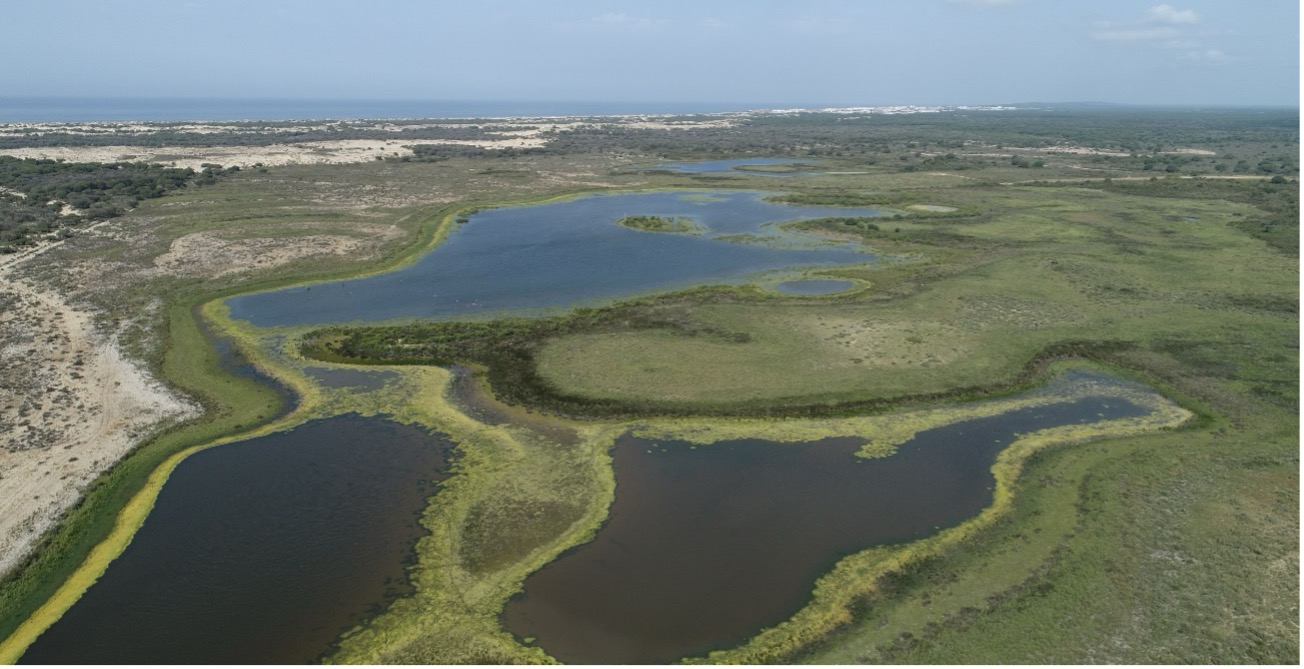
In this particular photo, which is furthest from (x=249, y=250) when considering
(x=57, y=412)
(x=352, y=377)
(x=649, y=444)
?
(x=649, y=444)

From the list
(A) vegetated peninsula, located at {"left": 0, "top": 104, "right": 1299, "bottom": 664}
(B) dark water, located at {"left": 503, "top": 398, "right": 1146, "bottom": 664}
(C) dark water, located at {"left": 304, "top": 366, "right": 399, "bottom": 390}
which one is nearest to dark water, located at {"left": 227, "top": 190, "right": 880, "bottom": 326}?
(A) vegetated peninsula, located at {"left": 0, "top": 104, "right": 1299, "bottom": 664}

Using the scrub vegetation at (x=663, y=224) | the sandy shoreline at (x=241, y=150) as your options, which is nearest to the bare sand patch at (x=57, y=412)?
the scrub vegetation at (x=663, y=224)

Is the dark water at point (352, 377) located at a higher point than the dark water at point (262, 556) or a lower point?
higher

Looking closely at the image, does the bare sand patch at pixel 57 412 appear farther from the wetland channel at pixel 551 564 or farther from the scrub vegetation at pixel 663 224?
the scrub vegetation at pixel 663 224

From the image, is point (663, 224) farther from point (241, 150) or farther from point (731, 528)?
point (241, 150)

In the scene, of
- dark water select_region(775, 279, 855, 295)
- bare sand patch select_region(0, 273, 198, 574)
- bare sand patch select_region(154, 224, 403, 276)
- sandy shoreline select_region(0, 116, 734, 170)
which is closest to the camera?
bare sand patch select_region(0, 273, 198, 574)

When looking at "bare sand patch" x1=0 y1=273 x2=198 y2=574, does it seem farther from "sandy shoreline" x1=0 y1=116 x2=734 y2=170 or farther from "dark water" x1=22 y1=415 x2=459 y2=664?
"sandy shoreline" x1=0 y1=116 x2=734 y2=170
